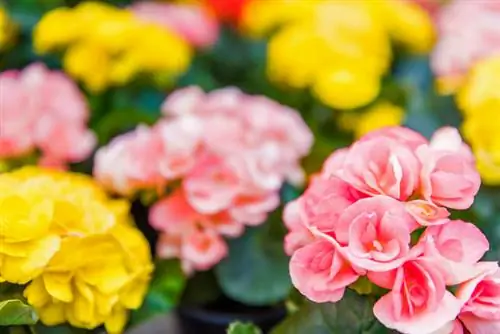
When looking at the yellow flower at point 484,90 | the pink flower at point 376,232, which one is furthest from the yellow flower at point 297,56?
the pink flower at point 376,232

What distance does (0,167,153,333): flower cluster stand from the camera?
1.96ft

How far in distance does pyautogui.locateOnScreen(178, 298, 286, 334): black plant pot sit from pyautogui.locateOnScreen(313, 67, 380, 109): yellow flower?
0.94 ft

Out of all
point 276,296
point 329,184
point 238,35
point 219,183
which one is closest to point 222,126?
Answer: point 219,183

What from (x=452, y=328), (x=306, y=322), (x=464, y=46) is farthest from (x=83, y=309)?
(x=464, y=46)

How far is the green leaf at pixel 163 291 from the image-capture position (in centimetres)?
76

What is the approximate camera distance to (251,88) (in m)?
1.23

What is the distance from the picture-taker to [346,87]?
1034 millimetres

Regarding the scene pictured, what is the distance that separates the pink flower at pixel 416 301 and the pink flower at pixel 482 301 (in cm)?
1

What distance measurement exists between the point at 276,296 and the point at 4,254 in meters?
0.32

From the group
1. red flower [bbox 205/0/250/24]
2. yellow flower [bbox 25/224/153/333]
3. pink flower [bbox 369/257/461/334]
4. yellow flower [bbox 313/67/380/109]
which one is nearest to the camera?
pink flower [bbox 369/257/461/334]

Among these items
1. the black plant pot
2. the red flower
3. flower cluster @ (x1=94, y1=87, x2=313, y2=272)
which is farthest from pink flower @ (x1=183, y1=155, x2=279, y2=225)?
the red flower

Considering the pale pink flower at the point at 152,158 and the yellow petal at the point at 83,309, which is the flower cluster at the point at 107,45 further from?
the yellow petal at the point at 83,309

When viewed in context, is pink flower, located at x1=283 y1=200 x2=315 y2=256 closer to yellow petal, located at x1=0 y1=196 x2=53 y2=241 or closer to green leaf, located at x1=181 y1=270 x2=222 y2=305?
yellow petal, located at x1=0 y1=196 x2=53 y2=241

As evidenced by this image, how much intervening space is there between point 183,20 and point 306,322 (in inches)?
29.4
